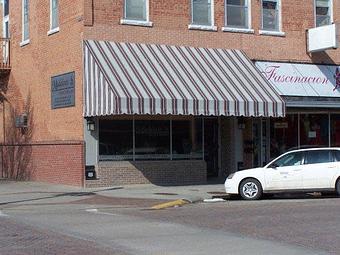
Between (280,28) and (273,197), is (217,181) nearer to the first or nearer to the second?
(273,197)

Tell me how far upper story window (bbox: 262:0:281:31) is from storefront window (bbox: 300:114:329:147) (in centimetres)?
394

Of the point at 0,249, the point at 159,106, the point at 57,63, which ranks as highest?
the point at 57,63

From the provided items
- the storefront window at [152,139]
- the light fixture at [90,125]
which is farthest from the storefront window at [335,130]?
the light fixture at [90,125]

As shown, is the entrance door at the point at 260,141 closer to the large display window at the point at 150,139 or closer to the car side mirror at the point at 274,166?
the large display window at the point at 150,139

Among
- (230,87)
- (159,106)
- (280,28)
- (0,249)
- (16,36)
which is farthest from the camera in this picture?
(16,36)

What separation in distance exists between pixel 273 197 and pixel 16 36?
1459 cm

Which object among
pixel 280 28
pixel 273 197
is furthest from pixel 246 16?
pixel 273 197

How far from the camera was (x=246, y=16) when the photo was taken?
2592 cm

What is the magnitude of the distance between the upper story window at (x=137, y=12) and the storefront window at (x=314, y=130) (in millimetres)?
8124

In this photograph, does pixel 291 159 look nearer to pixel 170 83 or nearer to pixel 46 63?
pixel 170 83

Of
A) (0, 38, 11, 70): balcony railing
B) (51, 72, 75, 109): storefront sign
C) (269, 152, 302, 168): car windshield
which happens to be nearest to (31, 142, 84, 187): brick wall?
(51, 72, 75, 109): storefront sign

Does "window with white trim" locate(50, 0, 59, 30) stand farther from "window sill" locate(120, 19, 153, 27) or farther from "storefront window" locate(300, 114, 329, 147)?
"storefront window" locate(300, 114, 329, 147)

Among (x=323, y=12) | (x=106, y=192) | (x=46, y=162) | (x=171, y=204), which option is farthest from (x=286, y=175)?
(x=323, y=12)

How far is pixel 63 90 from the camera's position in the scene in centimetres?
2428
